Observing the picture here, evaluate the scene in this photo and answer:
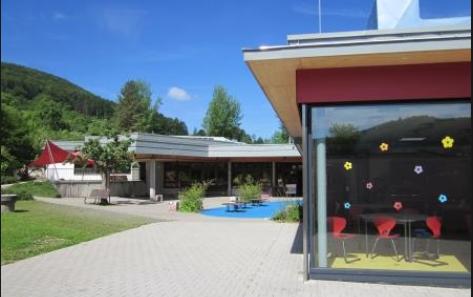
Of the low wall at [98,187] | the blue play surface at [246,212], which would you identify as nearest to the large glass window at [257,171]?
the low wall at [98,187]

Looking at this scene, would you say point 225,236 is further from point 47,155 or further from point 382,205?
point 47,155

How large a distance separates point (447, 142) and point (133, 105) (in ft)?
272

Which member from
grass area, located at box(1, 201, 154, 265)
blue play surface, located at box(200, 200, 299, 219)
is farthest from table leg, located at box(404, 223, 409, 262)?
blue play surface, located at box(200, 200, 299, 219)

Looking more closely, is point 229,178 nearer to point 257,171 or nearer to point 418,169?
point 257,171

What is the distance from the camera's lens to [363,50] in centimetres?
749

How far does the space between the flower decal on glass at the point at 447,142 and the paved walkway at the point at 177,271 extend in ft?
6.86

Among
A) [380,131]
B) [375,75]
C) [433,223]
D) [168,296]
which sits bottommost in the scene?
[168,296]

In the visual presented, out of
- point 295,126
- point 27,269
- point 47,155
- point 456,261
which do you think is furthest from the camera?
point 47,155

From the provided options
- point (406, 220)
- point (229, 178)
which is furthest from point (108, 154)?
point (406, 220)

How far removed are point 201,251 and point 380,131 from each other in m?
4.76

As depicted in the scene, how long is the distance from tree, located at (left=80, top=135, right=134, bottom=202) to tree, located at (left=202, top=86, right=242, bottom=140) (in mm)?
54028

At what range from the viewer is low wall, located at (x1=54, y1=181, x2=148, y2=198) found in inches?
1216

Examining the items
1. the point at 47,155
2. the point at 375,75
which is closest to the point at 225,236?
the point at 375,75

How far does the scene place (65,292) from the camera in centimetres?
726
